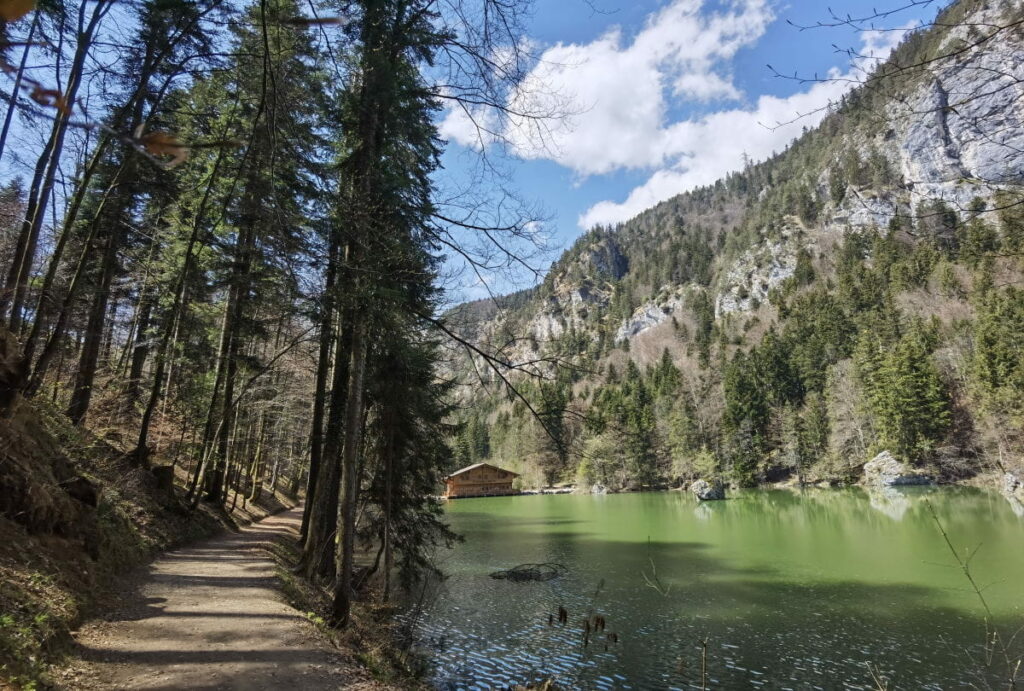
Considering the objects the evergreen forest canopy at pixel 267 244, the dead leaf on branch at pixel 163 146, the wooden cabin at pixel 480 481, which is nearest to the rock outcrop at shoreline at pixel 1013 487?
the evergreen forest canopy at pixel 267 244

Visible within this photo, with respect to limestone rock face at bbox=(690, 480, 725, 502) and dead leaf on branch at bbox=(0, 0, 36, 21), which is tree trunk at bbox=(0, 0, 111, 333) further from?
limestone rock face at bbox=(690, 480, 725, 502)

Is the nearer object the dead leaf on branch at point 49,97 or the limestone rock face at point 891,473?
the dead leaf on branch at point 49,97

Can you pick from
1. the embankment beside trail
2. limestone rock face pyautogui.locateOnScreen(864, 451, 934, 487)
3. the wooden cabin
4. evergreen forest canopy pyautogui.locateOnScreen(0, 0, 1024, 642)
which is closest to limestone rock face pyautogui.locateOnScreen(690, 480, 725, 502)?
limestone rock face pyautogui.locateOnScreen(864, 451, 934, 487)

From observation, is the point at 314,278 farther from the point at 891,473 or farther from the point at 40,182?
the point at 891,473

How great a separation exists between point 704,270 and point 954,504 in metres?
120

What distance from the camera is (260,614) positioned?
670 centimetres

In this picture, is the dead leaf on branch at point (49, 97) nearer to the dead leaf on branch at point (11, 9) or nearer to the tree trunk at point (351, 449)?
the dead leaf on branch at point (11, 9)

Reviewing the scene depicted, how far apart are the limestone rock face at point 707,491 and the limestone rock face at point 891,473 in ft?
43.2

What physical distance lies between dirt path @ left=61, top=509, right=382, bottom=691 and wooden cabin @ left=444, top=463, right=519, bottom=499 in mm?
59365

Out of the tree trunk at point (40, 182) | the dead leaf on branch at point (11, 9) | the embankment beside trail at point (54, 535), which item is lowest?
the embankment beside trail at point (54, 535)

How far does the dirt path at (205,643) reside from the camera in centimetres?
467

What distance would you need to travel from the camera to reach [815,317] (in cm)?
7856

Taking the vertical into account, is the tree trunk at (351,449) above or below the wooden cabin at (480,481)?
above

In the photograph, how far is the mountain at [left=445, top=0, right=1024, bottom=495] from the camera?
2979mm
